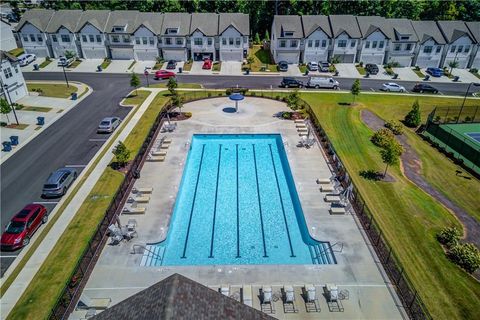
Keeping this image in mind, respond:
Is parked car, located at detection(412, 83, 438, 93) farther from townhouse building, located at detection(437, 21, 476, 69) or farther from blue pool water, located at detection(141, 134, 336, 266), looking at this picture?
blue pool water, located at detection(141, 134, 336, 266)

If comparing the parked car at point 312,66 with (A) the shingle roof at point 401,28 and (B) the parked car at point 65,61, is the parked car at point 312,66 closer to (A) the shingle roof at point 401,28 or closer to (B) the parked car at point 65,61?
(A) the shingle roof at point 401,28

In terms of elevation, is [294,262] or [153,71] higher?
[153,71]

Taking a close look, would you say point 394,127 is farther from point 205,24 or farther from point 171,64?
point 205,24

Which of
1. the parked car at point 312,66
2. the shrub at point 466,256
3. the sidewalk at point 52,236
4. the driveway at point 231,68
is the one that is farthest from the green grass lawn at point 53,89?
the shrub at point 466,256

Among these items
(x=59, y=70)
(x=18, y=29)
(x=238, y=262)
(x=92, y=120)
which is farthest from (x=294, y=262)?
(x=18, y=29)

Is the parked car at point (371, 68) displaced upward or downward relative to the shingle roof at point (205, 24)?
downward

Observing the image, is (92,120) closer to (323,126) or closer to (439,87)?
(323,126)

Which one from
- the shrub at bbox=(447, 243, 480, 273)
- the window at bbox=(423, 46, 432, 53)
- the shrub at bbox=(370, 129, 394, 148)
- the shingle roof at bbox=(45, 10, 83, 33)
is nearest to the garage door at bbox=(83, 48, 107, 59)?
the shingle roof at bbox=(45, 10, 83, 33)
